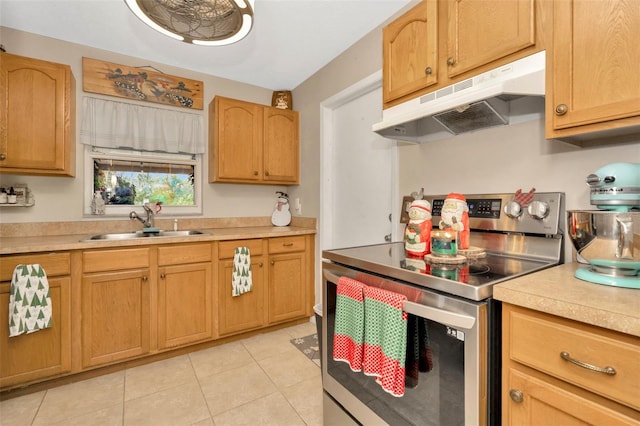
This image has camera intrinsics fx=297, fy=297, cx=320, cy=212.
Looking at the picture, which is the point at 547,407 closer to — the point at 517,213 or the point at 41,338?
the point at 517,213

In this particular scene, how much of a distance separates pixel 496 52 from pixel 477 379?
118 centimetres

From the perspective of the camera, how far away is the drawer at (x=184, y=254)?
2180 mm

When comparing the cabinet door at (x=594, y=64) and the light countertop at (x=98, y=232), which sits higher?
the cabinet door at (x=594, y=64)

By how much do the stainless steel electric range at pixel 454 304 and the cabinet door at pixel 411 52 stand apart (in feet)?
2.19

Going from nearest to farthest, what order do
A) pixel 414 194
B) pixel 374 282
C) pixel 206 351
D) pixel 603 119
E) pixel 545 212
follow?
pixel 603 119 < pixel 374 282 < pixel 545 212 < pixel 414 194 < pixel 206 351

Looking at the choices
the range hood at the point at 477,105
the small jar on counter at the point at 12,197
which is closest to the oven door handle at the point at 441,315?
the range hood at the point at 477,105

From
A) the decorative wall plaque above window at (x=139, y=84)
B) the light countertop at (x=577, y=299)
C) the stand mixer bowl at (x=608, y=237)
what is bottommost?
the light countertop at (x=577, y=299)

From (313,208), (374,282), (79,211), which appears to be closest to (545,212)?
(374,282)

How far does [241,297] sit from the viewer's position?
2.51 meters

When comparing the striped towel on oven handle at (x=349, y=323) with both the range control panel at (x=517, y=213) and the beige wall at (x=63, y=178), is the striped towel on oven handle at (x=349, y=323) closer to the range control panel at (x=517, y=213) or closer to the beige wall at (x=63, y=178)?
the range control panel at (x=517, y=213)

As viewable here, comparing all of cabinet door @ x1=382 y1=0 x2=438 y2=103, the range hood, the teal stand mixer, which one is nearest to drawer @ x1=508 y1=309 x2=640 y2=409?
the teal stand mixer

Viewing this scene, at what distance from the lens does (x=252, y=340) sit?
2.55 m

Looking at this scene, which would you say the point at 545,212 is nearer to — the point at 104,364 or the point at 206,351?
the point at 206,351

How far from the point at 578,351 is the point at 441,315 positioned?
0.31 metres
